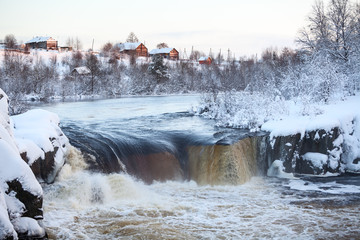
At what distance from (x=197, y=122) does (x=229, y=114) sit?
5.42 ft

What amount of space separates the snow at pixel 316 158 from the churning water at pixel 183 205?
683mm

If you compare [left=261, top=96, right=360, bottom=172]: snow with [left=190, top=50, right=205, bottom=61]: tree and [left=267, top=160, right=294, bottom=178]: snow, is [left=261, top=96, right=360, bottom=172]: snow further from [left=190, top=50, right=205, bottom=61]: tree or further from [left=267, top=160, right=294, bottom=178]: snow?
[left=190, top=50, right=205, bottom=61]: tree

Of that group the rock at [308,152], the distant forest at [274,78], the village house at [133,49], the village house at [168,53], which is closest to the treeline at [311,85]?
the distant forest at [274,78]

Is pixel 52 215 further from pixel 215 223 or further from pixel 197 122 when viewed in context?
pixel 197 122

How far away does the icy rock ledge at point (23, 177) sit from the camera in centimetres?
547

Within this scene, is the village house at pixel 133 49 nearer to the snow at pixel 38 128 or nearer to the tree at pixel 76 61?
the tree at pixel 76 61

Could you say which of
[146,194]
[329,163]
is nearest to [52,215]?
[146,194]

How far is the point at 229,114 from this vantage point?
1725cm

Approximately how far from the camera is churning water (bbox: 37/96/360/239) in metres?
7.06

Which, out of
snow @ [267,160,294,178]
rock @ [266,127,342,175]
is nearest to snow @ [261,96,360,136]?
rock @ [266,127,342,175]

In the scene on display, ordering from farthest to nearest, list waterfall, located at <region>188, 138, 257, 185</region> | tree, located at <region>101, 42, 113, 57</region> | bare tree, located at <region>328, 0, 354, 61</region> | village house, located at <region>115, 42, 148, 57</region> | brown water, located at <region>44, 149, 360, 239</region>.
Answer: village house, located at <region>115, 42, 148, 57</region>, tree, located at <region>101, 42, 113, 57</region>, bare tree, located at <region>328, 0, 354, 61</region>, waterfall, located at <region>188, 138, 257, 185</region>, brown water, located at <region>44, 149, 360, 239</region>

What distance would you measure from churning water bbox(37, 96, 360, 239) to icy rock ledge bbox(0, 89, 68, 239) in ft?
2.00

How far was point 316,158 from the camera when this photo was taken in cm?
1198

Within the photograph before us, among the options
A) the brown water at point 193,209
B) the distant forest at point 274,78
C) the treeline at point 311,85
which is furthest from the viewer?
the distant forest at point 274,78
